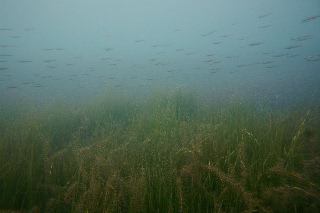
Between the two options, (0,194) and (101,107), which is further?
(101,107)

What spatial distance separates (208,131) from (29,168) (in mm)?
2721

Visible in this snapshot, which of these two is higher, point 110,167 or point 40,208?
point 110,167

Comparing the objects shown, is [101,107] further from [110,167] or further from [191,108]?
[110,167]

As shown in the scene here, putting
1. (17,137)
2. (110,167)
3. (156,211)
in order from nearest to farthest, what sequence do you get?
1. (156,211)
2. (110,167)
3. (17,137)

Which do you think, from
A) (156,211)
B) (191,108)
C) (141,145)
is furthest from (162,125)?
(191,108)

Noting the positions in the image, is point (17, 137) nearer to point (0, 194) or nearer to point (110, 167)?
point (0, 194)

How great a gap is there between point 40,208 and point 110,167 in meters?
0.93

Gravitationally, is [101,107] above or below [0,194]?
above

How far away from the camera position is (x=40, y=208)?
277cm

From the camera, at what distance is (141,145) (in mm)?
3732

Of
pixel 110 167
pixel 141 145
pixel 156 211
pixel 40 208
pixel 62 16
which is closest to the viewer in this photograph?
pixel 156 211

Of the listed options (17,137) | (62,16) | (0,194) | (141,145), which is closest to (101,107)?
(17,137)

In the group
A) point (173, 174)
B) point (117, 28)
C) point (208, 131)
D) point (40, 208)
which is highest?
point (117, 28)

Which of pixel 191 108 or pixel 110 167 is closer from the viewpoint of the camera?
pixel 110 167
